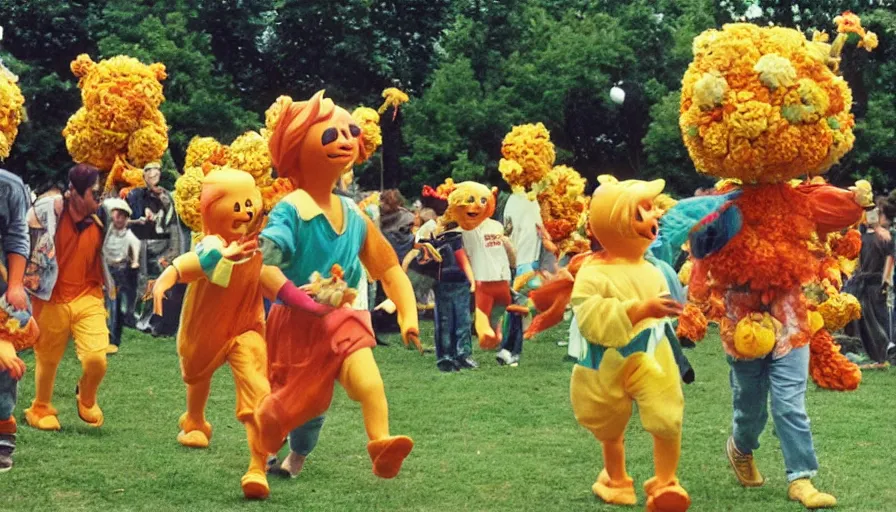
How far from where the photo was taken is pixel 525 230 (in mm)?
14125

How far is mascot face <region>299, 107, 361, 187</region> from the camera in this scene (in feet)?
24.9

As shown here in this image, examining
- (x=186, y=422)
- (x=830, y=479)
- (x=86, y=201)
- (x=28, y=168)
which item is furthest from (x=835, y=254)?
(x=28, y=168)

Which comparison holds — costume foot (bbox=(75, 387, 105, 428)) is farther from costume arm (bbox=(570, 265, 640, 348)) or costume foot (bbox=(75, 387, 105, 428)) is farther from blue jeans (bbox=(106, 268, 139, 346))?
blue jeans (bbox=(106, 268, 139, 346))

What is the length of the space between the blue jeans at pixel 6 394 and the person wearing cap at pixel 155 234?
19.7 feet

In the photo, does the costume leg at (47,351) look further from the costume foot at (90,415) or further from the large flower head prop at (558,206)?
the large flower head prop at (558,206)

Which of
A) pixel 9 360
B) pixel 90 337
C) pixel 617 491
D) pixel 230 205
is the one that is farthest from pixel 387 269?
pixel 90 337

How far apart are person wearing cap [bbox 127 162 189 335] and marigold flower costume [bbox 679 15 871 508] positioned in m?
7.82

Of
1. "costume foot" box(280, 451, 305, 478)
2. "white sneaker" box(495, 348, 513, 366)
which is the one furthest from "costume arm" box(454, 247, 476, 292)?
"costume foot" box(280, 451, 305, 478)

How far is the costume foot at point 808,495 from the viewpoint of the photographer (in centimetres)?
741

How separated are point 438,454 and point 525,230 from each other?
5197 millimetres

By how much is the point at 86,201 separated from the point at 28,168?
14.8 metres

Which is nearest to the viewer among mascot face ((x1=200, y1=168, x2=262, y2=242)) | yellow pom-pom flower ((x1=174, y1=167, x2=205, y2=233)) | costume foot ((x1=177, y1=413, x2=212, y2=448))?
mascot face ((x1=200, y1=168, x2=262, y2=242))

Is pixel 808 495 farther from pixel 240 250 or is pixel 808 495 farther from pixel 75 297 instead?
pixel 75 297

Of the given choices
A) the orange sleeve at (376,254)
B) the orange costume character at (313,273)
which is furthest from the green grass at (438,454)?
the orange sleeve at (376,254)
